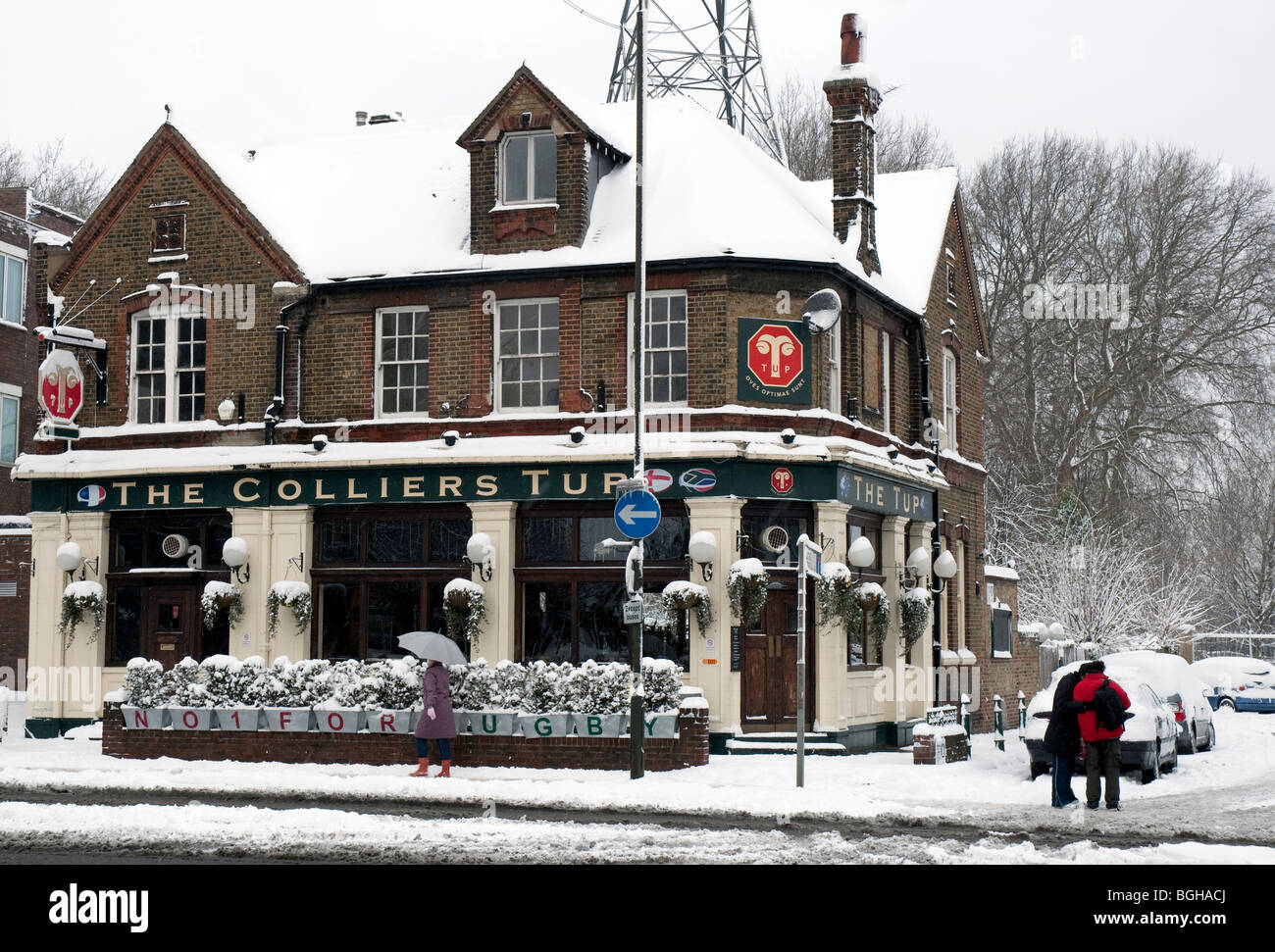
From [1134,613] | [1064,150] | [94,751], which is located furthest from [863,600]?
[1064,150]

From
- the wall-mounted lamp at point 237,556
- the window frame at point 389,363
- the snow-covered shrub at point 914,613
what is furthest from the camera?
the snow-covered shrub at point 914,613

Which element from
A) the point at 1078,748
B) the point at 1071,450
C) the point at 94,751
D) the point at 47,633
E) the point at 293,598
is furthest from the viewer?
the point at 1071,450

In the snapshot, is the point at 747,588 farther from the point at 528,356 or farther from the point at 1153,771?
the point at 1153,771

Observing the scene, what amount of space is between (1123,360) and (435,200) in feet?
80.0

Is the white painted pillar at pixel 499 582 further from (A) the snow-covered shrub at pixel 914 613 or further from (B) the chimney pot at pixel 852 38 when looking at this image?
(B) the chimney pot at pixel 852 38

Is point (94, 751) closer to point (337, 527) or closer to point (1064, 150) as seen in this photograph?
point (337, 527)

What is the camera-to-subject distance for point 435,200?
2733cm

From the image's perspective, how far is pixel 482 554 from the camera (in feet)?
79.2

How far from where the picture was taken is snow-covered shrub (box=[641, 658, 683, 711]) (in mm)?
20594

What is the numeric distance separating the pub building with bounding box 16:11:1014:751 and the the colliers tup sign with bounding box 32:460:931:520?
0.05m

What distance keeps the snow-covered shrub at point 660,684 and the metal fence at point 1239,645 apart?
130 feet

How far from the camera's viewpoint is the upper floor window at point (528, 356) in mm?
24953

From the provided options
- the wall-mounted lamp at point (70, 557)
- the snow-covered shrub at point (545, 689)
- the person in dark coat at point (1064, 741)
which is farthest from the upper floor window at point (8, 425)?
the person in dark coat at point (1064, 741)

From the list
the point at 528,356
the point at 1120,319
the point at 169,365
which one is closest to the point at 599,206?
the point at 528,356
